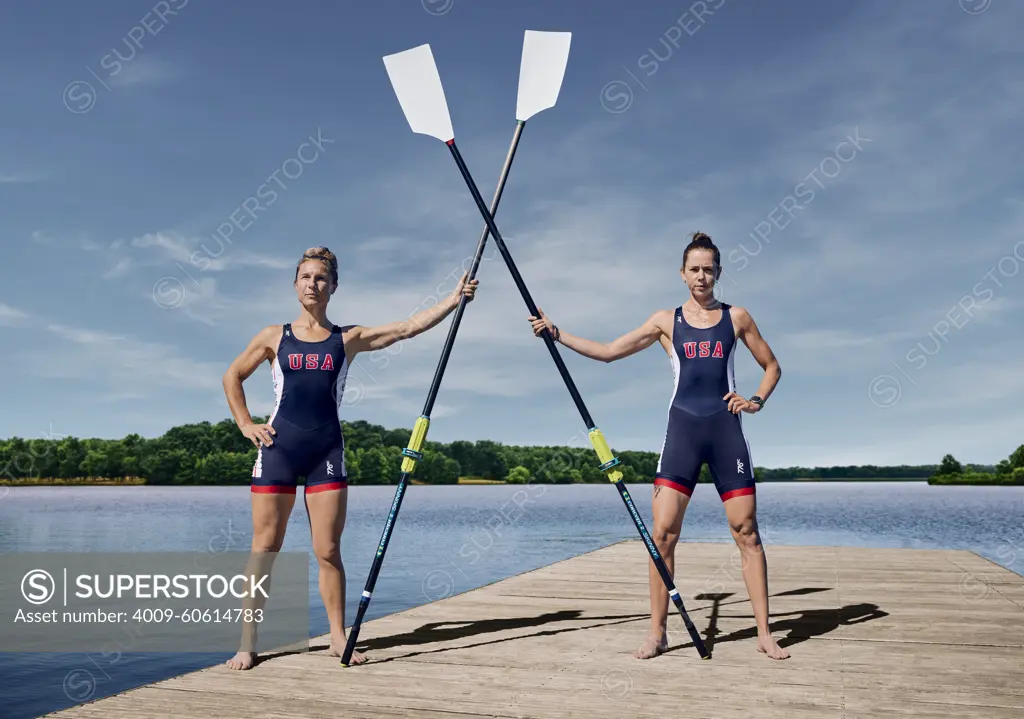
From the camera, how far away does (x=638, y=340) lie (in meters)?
5.23

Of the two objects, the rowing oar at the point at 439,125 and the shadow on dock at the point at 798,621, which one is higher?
the rowing oar at the point at 439,125

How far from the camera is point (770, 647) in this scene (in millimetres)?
4973

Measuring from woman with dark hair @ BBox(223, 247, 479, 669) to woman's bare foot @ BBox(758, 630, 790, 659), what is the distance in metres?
2.27

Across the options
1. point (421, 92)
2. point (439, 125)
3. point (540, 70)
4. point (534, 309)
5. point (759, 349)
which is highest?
point (540, 70)

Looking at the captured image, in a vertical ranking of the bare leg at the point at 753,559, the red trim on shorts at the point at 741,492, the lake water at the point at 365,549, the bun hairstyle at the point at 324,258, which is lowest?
the lake water at the point at 365,549

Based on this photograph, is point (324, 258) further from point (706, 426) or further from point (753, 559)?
point (753, 559)

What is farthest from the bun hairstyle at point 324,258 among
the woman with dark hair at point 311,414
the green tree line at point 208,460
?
the green tree line at point 208,460

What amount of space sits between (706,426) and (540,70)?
2298 millimetres

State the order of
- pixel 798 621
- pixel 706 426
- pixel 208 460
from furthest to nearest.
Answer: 1. pixel 208 460
2. pixel 798 621
3. pixel 706 426

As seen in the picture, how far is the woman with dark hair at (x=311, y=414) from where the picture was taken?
4.77m

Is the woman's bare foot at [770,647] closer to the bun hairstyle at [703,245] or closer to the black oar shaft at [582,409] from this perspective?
the black oar shaft at [582,409]

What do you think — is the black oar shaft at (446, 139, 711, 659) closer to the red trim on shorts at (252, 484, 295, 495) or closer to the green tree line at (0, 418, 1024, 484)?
the red trim on shorts at (252, 484, 295, 495)

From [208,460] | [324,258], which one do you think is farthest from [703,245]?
[208,460]

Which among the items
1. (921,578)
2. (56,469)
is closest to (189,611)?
(921,578)
